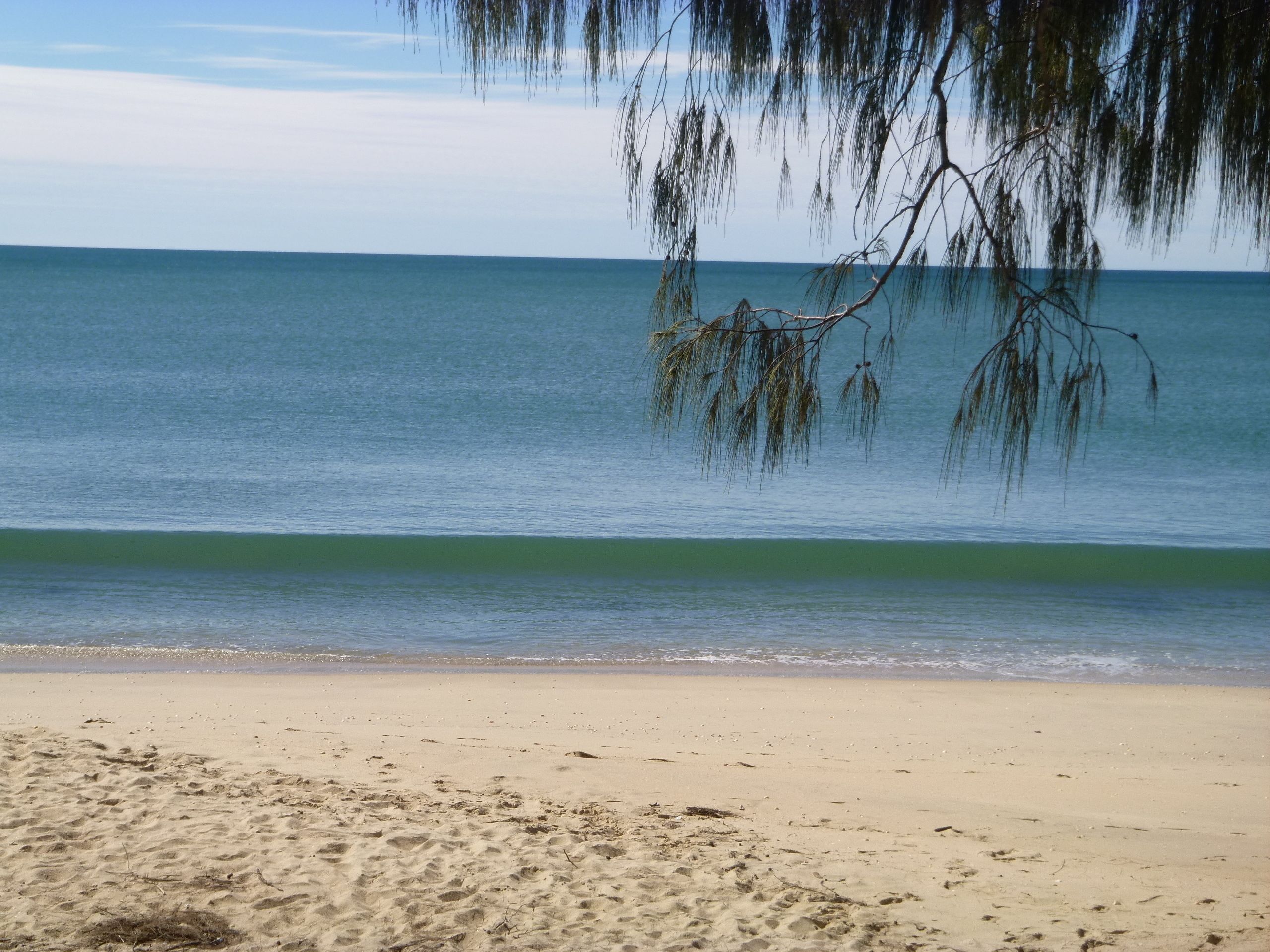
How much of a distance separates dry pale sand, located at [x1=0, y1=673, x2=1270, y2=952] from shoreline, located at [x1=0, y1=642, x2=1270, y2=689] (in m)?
0.60

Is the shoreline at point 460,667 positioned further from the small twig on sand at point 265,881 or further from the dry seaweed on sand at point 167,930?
the dry seaweed on sand at point 167,930

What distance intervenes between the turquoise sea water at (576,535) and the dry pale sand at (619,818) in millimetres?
1706

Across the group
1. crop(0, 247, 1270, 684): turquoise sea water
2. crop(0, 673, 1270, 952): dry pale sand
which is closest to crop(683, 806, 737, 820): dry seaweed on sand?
crop(0, 673, 1270, 952): dry pale sand

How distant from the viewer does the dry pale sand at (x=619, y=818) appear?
4.15 m

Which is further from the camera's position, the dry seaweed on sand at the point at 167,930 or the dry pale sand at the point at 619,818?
the dry pale sand at the point at 619,818

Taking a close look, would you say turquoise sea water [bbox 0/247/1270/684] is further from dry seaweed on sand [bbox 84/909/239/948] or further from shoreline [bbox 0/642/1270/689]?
dry seaweed on sand [bbox 84/909/239/948]

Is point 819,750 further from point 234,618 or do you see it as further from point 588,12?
point 234,618

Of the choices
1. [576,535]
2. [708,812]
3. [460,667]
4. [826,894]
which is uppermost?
[826,894]

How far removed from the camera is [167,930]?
3918mm

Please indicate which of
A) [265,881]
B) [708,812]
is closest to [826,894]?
[708,812]

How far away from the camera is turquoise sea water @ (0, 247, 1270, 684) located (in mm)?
10656

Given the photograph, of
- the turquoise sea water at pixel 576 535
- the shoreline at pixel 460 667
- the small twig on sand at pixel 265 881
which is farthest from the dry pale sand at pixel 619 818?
the turquoise sea water at pixel 576 535

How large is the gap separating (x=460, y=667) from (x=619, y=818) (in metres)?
4.37

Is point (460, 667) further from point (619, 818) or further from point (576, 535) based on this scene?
point (576, 535)
